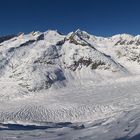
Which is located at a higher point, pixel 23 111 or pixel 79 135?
pixel 23 111

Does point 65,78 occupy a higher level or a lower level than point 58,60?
lower

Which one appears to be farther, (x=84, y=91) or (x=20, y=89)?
(x=20, y=89)

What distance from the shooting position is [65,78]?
103812mm

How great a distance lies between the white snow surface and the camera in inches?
2472

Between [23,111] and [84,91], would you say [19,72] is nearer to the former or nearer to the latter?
[84,91]

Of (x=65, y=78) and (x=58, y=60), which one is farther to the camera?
(x=58, y=60)

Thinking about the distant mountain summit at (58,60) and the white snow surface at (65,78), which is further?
the distant mountain summit at (58,60)

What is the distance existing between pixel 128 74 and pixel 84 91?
2516cm

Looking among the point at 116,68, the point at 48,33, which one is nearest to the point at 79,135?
the point at 116,68

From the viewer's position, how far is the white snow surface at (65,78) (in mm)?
62781

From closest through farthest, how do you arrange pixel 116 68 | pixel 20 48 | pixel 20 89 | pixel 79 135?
pixel 79 135 → pixel 20 89 → pixel 116 68 → pixel 20 48

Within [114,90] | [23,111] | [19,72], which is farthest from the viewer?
[19,72]

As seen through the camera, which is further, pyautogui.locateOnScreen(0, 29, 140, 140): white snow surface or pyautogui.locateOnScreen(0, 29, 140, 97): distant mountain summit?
pyautogui.locateOnScreen(0, 29, 140, 97): distant mountain summit

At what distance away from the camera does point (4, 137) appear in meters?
14.4
